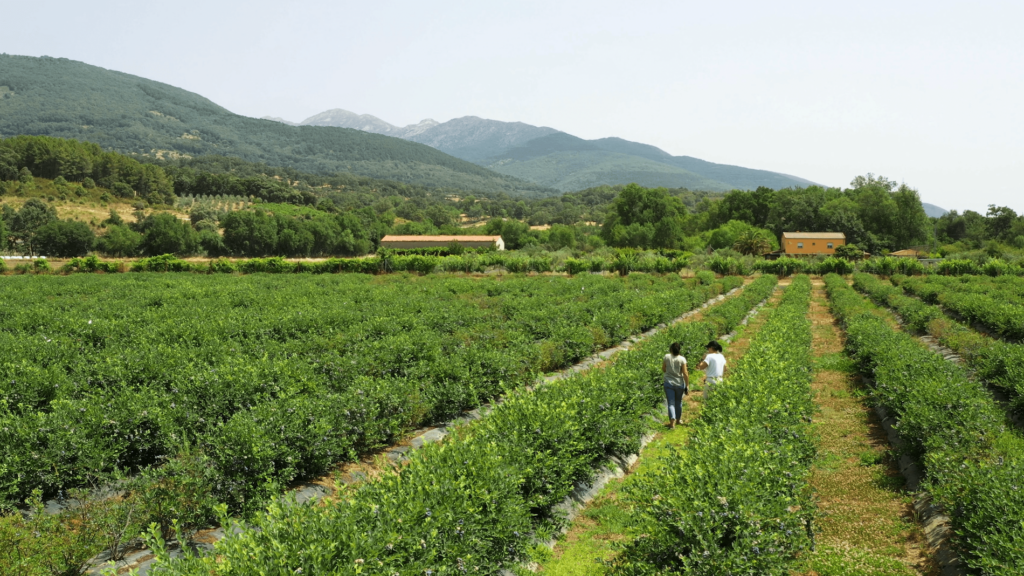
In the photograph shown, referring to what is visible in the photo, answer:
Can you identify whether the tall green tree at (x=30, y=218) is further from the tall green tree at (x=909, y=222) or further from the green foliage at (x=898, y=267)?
the tall green tree at (x=909, y=222)

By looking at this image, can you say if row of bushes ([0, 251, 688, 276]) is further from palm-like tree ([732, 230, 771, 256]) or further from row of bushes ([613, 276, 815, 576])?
row of bushes ([613, 276, 815, 576])

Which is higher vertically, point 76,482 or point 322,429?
point 322,429

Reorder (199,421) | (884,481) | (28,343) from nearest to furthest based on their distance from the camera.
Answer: (199,421)
(884,481)
(28,343)

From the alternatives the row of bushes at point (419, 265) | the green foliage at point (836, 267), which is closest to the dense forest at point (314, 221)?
the green foliage at point (836, 267)

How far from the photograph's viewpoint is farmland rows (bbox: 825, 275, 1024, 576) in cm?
466

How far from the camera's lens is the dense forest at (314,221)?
84.9m

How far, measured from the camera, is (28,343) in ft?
35.0

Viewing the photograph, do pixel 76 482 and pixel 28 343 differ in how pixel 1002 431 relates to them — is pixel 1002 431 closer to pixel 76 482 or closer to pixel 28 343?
pixel 76 482

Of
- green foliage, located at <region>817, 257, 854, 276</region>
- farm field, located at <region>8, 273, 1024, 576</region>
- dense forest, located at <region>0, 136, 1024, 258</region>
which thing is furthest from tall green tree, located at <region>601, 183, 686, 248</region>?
farm field, located at <region>8, 273, 1024, 576</region>

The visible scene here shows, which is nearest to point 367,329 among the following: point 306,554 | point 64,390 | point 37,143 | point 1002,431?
point 64,390

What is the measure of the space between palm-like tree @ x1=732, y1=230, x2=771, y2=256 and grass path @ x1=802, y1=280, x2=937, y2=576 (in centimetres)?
8094

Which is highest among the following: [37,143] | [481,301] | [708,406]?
[37,143]

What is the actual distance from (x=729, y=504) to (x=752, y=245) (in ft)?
300

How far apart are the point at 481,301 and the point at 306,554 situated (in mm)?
19722
